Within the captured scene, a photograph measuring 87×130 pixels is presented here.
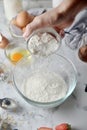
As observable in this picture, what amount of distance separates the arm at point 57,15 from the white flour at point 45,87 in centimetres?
15

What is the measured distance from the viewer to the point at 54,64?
3.68 feet

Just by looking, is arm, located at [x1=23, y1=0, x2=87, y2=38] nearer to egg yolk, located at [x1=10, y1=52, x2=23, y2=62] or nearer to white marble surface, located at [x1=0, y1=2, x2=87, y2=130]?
egg yolk, located at [x1=10, y1=52, x2=23, y2=62]

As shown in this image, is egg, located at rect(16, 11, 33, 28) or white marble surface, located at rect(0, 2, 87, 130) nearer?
white marble surface, located at rect(0, 2, 87, 130)

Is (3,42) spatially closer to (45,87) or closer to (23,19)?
(23,19)

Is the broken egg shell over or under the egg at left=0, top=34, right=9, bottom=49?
under

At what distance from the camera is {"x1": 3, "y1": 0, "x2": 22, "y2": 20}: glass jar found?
1.21 metres

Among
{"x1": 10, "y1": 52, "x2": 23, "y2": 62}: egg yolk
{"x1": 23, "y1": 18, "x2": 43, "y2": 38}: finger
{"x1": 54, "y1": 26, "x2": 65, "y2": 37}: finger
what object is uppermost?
{"x1": 23, "y1": 18, "x2": 43, "y2": 38}: finger

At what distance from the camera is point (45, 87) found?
3.41 ft

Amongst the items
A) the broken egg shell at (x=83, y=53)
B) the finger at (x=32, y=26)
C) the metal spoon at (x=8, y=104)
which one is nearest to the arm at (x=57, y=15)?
the finger at (x=32, y=26)

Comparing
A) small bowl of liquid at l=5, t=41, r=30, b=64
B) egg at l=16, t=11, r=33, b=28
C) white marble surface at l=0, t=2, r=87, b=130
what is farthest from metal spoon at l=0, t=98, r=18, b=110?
egg at l=16, t=11, r=33, b=28

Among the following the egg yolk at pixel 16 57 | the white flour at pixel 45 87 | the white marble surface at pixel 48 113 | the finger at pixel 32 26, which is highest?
the finger at pixel 32 26

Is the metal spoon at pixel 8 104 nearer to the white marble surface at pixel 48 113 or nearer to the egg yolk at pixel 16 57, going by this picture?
the white marble surface at pixel 48 113

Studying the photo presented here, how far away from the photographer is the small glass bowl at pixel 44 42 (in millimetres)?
1030

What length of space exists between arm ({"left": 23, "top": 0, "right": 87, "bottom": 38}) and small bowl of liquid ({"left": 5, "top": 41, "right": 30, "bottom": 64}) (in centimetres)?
7
